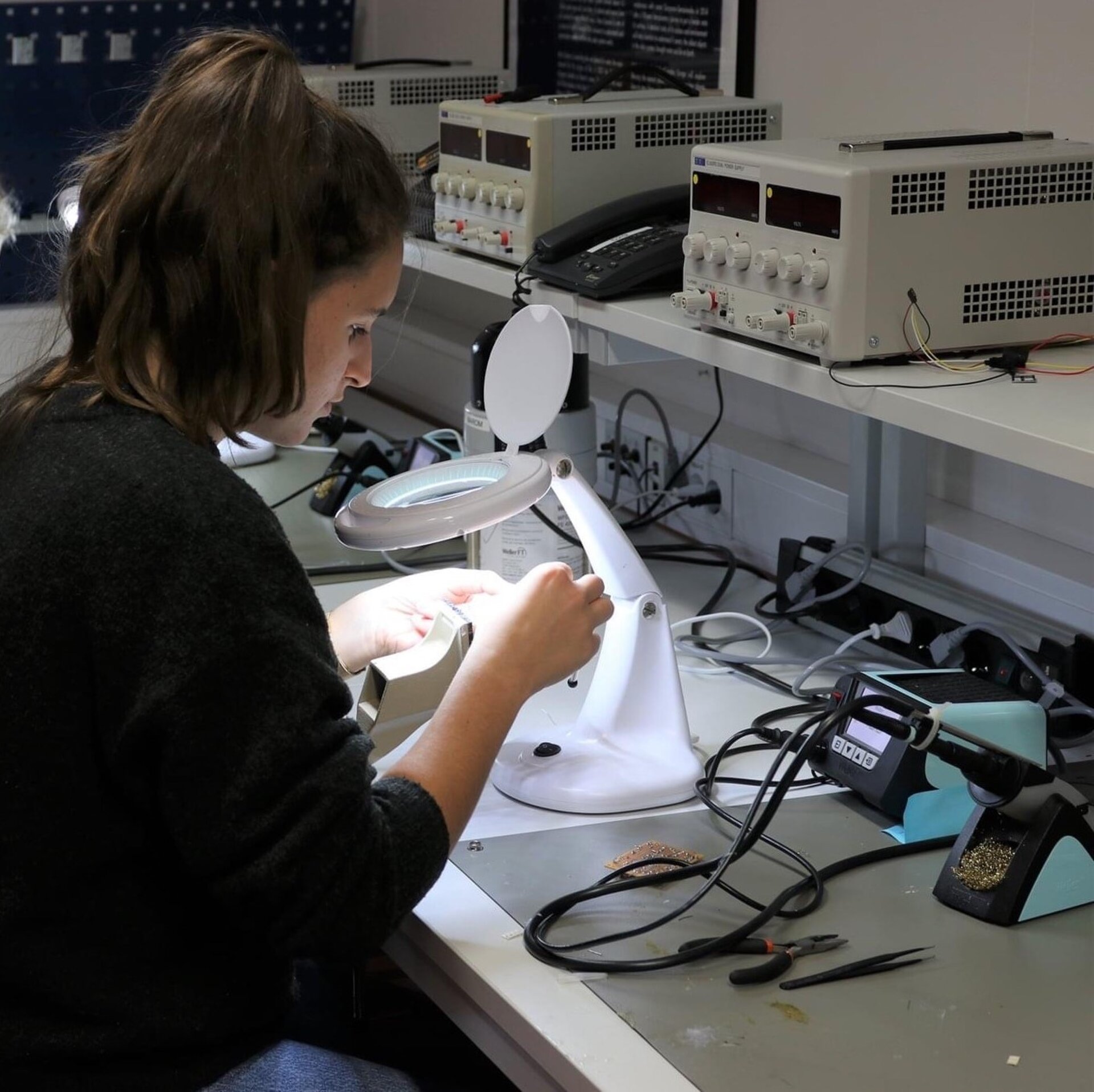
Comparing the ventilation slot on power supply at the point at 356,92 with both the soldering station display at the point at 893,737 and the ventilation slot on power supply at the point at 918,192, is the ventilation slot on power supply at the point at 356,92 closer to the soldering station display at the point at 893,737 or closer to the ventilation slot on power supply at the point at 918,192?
the ventilation slot on power supply at the point at 918,192

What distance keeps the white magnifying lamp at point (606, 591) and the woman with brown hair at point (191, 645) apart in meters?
0.16

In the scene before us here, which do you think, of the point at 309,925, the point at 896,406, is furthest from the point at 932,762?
the point at 309,925

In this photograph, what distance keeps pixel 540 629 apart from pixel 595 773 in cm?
22

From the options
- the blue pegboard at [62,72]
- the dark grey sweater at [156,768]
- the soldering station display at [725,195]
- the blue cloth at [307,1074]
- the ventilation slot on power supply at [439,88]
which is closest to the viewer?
the dark grey sweater at [156,768]

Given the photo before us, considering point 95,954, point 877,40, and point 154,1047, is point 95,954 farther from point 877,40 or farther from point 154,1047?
point 877,40

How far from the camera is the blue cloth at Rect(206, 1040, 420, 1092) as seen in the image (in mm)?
1035

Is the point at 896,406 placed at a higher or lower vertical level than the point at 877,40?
Answer: lower

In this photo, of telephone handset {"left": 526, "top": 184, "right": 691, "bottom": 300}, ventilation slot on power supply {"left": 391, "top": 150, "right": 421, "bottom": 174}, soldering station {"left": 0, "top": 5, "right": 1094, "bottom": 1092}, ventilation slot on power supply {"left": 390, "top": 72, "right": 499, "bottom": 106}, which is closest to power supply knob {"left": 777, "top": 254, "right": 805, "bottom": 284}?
soldering station {"left": 0, "top": 5, "right": 1094, "bottom": 1092}

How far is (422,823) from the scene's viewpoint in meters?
1.05

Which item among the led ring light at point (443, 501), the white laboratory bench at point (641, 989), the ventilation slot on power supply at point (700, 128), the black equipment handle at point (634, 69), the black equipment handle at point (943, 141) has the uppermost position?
the black equipment handle at point (634, 69)

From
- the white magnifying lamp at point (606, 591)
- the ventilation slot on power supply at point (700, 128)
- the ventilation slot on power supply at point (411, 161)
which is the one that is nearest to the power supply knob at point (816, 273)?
the white magnifying lamp at point (606, 591)

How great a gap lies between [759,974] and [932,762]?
0.33 meters

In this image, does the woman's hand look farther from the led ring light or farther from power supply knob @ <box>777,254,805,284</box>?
power supply knob @ <box>777,254,805,284</box>

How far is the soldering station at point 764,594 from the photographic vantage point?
1159 millimetres
